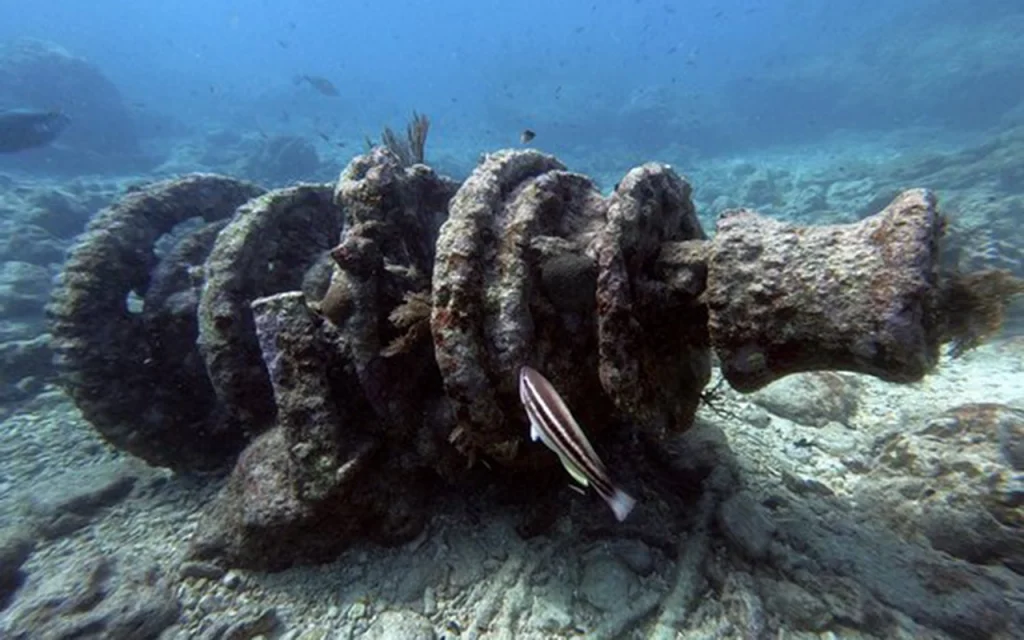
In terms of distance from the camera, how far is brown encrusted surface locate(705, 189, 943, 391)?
7.89ft

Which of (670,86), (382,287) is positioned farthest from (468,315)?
(670,86)

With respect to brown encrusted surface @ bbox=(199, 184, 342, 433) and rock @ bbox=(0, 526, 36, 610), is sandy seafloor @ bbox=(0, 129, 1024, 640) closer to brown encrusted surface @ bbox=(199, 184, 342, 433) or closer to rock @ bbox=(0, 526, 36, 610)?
rock @ bbox=(0, 526, 36, 610)

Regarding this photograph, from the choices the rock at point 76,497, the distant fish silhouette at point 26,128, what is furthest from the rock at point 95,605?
the distant fish silhouette at point 26,128

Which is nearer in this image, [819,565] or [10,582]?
[819,565]

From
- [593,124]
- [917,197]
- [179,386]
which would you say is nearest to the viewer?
[917,197]

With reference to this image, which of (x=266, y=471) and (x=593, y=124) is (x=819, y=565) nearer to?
(x=266, y=471)

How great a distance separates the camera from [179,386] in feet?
15.3

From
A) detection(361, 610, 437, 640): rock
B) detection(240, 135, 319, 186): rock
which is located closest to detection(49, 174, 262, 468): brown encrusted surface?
detection(361, 610, 437, 640): rock

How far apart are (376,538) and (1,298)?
11.0 m

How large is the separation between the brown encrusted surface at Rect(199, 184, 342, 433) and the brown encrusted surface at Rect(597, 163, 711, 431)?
277 centimetres

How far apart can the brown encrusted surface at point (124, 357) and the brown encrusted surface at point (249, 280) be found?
332 mm

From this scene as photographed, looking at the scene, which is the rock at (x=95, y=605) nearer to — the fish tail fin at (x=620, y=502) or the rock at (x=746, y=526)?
the fish tail fin at (x=620, y=502)

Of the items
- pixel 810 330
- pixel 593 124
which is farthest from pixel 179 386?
pixel 593 124

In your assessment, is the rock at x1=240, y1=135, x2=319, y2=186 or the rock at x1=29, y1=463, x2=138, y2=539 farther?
the rock at x1=240, y1=135, x2=319, y2=186
